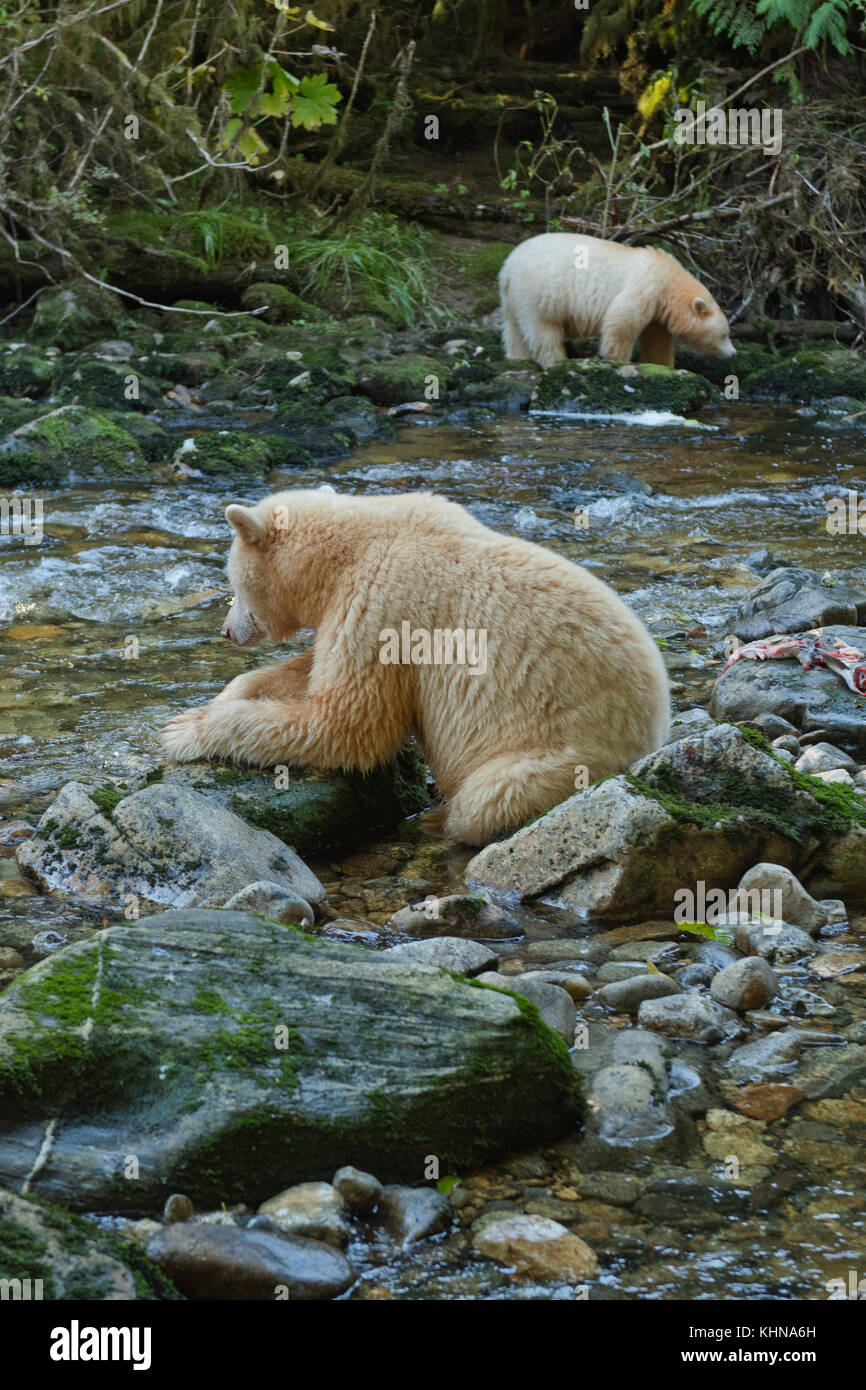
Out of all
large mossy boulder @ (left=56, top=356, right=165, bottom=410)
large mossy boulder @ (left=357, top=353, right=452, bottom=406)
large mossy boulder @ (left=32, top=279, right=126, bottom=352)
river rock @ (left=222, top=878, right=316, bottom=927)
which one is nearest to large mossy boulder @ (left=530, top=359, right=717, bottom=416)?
large mossy boulder @ (left=357, top=353, right=452, bottom=406)

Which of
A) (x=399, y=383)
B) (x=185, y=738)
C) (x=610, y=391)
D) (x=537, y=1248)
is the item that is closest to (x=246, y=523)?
(x=185, y=738)

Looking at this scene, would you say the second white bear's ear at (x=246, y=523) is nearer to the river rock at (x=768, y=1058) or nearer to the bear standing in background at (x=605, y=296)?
the river rock at (x=768, y=1058)

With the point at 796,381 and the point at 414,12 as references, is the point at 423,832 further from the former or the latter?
the point at 414,12

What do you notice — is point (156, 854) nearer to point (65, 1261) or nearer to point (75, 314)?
point (65, 1261)

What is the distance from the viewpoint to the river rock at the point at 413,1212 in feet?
9.43

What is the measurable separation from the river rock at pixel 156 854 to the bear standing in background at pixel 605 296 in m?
11.4

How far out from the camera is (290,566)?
5.25m

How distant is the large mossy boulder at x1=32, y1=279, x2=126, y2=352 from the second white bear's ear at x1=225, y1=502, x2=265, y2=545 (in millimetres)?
9922

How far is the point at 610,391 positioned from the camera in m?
14.2

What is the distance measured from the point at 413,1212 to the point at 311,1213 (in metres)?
0.22

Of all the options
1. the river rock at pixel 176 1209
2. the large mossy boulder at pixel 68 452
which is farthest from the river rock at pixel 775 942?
the large mossy boulder at pixel 68 452

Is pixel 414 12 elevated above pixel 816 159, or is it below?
above
